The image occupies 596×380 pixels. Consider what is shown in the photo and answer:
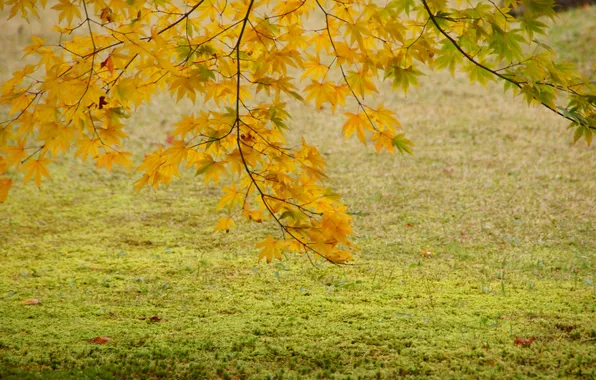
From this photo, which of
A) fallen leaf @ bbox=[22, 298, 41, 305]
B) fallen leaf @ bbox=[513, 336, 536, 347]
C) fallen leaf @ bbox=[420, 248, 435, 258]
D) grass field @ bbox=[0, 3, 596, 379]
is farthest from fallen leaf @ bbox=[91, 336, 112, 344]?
fallen leaf @ bbox=[420, 248, 435, 258]

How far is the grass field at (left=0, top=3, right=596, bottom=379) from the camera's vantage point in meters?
3.07

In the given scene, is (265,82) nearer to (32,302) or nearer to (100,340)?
(100,340)

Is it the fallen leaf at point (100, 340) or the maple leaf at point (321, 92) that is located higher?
the maple leaf at point (321, 92)

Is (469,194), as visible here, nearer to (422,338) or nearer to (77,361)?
(422,338)

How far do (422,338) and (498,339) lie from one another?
39cm

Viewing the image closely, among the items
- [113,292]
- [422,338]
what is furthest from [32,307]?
[422,338]

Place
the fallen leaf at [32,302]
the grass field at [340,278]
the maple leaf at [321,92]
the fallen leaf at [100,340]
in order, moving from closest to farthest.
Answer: the maple leaf at [321,92] < the grass field at [340,278] < the fallen leaf at [100,340] < the fallen leaf at [32,302]

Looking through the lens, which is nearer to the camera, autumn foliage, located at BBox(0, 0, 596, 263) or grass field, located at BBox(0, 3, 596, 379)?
autumn foliage, located at BBox(0, 0, 596, 263)

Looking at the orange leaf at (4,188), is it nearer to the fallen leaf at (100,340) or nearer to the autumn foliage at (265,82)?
the autumn foliage at (265,82)

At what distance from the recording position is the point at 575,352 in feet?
10.1

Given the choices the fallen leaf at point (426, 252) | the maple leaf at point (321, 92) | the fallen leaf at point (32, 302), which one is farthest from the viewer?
the fallen leaf at point (426, 252)

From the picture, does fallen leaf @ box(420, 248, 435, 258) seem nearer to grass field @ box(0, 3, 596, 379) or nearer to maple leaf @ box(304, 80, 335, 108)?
grass field @ box(0, 3, 596, 379)

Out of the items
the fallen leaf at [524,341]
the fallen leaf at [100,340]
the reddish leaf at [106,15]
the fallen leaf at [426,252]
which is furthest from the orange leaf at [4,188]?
the fallen leaf at [426,252]

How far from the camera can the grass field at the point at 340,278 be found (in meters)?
3.07
